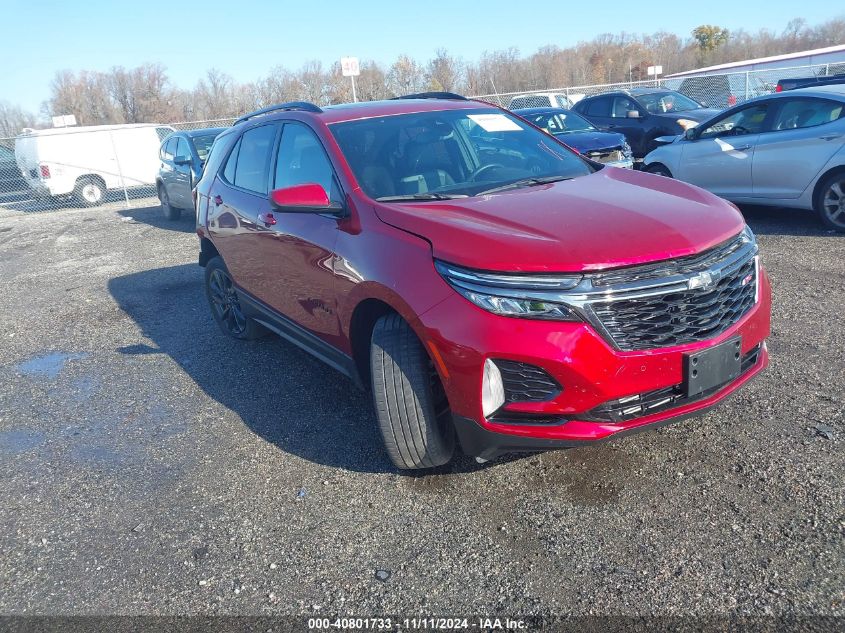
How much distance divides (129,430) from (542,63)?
6399 centimetres

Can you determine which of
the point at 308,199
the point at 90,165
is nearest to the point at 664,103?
the point at 308,199

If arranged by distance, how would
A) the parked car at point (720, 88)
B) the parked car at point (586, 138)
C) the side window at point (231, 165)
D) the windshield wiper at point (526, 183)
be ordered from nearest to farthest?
the windshield wiper at point (526, 183) < the side window at point (231, 165) < the parked car at point (586, 138) < the parked car at point (720, 88)

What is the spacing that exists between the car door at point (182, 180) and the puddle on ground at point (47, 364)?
648 centimetres

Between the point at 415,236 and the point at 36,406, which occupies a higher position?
the point at 415,236

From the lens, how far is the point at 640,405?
289 cm

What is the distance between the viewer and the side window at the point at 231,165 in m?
5.29

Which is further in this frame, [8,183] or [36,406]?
[8,183]

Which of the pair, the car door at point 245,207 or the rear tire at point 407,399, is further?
the car door at point 245,207

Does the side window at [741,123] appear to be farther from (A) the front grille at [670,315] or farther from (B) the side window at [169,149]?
(B) the side window at [169,149]

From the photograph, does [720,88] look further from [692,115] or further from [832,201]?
[832,201]

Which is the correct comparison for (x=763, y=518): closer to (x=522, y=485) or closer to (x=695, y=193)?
(x=522, y=485)

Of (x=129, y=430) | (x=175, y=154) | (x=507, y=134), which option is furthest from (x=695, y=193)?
(x=175, y=154)

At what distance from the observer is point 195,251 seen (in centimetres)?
1019

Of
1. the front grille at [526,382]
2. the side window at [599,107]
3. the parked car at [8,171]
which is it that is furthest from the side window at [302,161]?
the parked car at [8,171]
